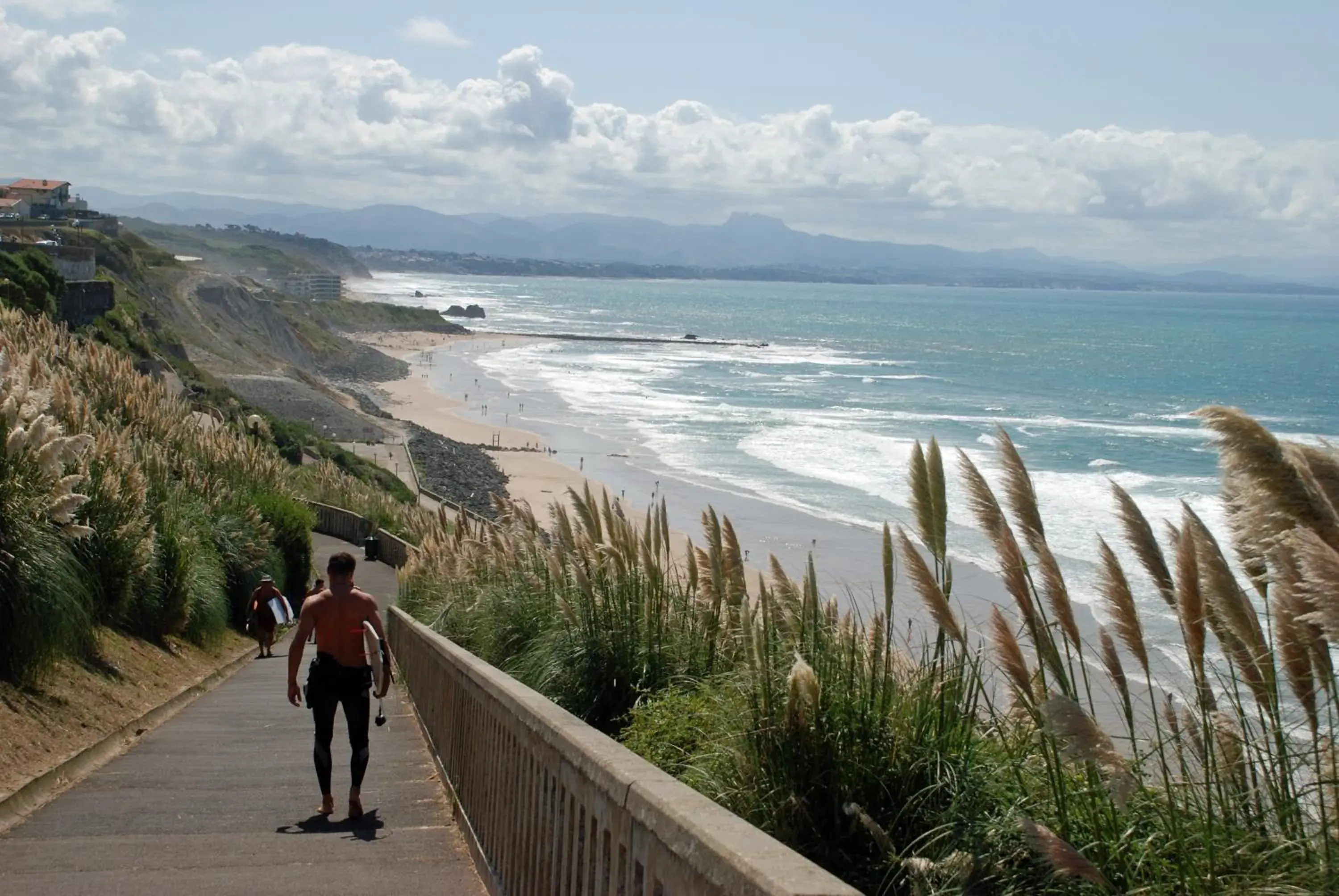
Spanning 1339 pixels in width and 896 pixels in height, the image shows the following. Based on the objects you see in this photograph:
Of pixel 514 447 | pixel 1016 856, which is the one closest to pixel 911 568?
pixel 1016 856

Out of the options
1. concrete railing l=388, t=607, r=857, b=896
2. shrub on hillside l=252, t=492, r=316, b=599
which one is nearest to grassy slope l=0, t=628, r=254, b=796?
concrete railing l=388, t=607, r=857, b=896

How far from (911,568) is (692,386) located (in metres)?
95.4

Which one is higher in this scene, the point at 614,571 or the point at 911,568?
the point at 911,568

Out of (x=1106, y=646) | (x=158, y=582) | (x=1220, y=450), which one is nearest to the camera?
(x=1220, y=450)

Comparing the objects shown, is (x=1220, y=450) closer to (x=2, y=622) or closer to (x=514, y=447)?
(x=2, y=622)

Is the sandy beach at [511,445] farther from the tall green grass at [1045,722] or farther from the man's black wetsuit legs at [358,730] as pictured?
the tall green grass at [1045,722]

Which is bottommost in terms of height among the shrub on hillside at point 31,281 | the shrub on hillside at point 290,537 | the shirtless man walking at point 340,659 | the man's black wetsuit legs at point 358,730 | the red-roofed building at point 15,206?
the shrub on hillside at point 290,537

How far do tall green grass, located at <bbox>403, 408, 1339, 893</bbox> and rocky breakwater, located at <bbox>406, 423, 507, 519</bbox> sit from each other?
4599 cm

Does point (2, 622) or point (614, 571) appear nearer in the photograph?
point (614, 571)

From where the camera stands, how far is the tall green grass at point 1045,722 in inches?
137

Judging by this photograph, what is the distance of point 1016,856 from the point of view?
381 centimetres

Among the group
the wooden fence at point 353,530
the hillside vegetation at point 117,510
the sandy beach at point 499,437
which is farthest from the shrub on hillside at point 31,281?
the sandy beach at point 499,437

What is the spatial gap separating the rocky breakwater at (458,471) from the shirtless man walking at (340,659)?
41.5 m

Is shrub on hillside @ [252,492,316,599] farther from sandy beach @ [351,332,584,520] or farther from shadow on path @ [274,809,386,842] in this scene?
shadow on path @ [274,809,386,842]
